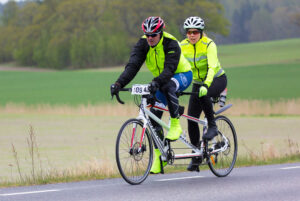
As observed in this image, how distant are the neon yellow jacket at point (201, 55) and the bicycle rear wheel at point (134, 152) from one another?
4.01 ft

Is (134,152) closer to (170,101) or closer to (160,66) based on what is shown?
(170,101)

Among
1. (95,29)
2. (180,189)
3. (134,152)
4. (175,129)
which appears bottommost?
(180,189)

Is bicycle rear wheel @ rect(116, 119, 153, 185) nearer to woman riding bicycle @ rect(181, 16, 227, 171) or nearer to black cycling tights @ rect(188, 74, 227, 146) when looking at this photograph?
woman riding bicycle @ rect(181, 16, 227, 171)

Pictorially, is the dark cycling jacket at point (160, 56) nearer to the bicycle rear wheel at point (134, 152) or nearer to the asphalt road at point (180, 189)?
the bicycle rear wheel at point (134, 152)

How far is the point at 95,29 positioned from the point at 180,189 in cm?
10818

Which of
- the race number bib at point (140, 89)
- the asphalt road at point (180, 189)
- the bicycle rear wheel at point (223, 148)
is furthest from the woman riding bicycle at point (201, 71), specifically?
the race number bib at point (140, 89)

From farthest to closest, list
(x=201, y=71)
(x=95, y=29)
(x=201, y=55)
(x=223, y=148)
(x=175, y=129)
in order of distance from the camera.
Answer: (x=95, y=29) < (x=223, y=148) < (x=201, y=71) < (x=201, y=55) < (x=175, y=129)

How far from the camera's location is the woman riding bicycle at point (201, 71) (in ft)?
29.0

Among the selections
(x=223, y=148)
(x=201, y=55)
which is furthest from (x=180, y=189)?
(x=201, y=55)

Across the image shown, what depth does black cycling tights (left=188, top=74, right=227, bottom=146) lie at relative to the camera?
9055 mm

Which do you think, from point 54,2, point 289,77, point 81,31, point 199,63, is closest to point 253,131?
point 199,63

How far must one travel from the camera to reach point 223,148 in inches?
376

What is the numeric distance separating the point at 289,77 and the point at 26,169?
4396 cm

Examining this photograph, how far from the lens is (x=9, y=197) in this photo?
24.3ft
